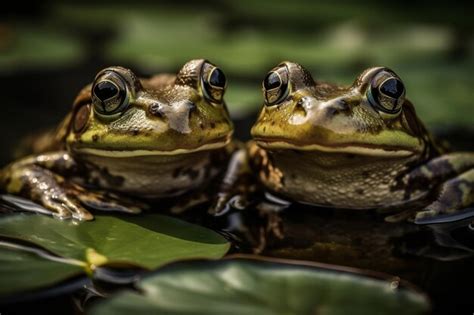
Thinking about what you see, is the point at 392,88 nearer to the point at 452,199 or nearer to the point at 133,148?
the point at 452,199

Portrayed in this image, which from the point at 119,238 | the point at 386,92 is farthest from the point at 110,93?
the point at 386,92

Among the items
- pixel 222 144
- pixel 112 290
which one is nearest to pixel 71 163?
pixel 222 144

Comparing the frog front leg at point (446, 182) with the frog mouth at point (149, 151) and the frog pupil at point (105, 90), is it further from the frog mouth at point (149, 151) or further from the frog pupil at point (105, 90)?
the frog pupil at point (105, 90)

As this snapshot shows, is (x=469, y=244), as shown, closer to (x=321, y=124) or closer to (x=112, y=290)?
(x=321, y=124)

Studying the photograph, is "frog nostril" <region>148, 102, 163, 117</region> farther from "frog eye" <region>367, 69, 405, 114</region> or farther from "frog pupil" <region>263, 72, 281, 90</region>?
"frog eye" <region>367, 69, 405, 114</region>

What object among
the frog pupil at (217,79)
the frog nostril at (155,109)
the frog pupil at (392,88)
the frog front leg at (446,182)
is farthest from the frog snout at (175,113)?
the frog front leg at (446,182)

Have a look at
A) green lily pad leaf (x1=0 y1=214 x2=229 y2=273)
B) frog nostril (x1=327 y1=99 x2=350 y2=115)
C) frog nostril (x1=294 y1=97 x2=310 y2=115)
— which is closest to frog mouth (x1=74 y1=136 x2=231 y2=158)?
green lily pad leaf (x1=0 y1=214 x2=229 y2=273)
